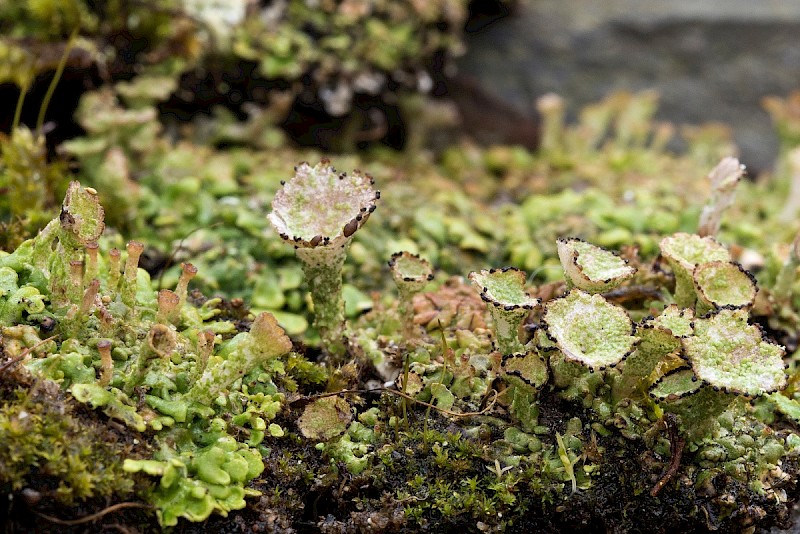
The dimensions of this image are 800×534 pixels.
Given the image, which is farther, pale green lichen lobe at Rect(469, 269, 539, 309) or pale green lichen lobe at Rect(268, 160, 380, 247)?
pale green lichen lobe at Rect(268, 160, 380, 247)

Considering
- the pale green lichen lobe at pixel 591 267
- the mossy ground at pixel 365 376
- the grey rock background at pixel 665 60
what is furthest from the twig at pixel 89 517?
the grey rock background at pixel 665 60

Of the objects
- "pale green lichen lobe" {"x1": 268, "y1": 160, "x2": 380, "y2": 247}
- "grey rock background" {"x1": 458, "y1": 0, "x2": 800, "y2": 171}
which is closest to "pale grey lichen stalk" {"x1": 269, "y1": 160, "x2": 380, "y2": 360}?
"pale green lichen lobe" {"x1": 268, "y1": 160, "x2": 380, "y2": 247}

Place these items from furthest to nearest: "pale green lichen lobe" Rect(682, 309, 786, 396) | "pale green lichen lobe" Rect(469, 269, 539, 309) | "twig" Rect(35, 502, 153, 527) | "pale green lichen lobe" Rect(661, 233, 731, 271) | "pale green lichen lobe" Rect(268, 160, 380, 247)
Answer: "pale green lichen lobe" Rect(661, 233, 731, 271) < "pale green lichen lobe" Rect(268, 160, 380, 247) < "pale green lichen lobe" Rect(469, 269, 539, 309) < "pale green lichen lobe" Rect(682, 309, 786, 396) < "twig" Rect(35, 502, 153, 527)

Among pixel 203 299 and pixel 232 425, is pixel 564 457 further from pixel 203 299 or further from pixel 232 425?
pixel 203 299

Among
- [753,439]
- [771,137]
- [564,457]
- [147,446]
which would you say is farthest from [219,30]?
[771,137]

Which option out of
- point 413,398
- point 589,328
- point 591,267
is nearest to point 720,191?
point 591,267

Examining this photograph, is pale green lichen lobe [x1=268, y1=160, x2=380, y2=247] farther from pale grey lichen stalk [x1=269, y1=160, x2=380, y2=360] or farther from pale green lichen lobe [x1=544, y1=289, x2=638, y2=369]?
pale green lichen lobe [x1=544, y1=289, x2=638, y2=369]

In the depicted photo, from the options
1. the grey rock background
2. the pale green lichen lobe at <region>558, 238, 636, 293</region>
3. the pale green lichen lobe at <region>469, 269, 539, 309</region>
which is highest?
the pale green lichen lobe at <region>558, 238, 636, 293</region>
